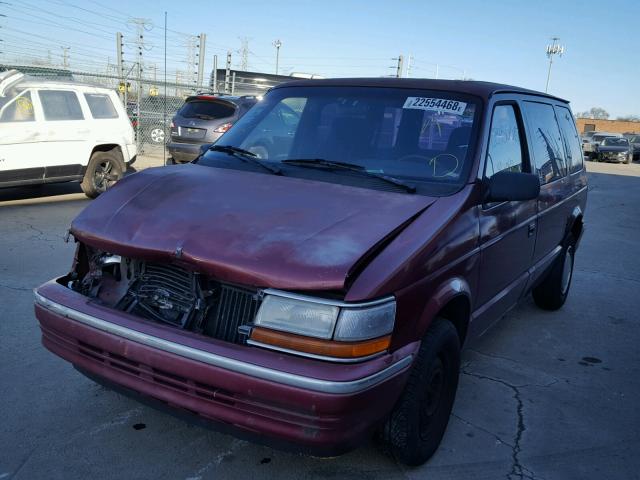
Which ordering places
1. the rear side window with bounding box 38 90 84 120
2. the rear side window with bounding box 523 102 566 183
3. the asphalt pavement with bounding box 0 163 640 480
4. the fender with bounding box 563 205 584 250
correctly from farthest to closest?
the rear side window with bounding box 38 90 84 120
the fender with bounding box 563 205 584 250
the rear side window with bounding box 523 102 566 183
the asphalt pavement with bounding box 0 163 640 480

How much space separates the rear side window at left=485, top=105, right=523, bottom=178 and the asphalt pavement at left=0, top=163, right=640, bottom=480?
145 centimetres

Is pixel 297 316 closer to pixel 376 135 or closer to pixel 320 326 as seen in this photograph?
pixel 320 326

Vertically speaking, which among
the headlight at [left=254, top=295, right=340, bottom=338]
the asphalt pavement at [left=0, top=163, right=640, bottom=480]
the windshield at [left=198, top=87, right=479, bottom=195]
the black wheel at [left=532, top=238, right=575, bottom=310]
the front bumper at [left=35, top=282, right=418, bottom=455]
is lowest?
the asphalt pavement at [left=0, top=163, right=640, bottom=480]

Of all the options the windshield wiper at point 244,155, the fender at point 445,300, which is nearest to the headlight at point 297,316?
the fender at point 445,300

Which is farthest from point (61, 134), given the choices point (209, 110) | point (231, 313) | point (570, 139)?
point (231, 313)

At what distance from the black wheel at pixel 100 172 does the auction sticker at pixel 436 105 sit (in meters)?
7.30

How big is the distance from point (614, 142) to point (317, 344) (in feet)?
113

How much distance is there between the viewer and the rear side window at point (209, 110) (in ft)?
40.6

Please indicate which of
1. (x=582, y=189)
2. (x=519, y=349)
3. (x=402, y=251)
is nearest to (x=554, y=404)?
(x=519, y=349)

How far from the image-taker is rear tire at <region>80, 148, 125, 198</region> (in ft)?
31.8

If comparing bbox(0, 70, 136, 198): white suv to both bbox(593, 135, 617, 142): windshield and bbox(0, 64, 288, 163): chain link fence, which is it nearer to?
bbox(0, 64, 288, 163): chain link fence

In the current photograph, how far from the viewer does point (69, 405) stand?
3248 mm

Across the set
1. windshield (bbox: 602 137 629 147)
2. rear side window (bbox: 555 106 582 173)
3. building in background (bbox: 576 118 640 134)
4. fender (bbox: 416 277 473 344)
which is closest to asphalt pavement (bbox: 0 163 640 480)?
fender (bbox: 416 277 473 344)

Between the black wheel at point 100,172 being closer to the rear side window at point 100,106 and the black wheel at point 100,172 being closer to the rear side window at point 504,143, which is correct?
the rear side window at point 100,106
